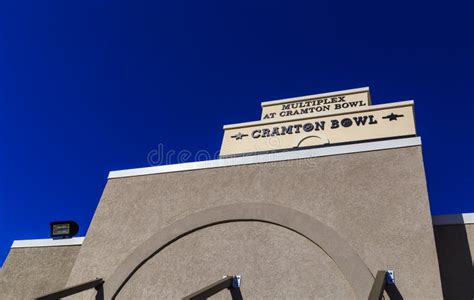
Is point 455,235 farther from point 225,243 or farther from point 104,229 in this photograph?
point 104,229

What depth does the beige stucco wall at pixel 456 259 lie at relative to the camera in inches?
290

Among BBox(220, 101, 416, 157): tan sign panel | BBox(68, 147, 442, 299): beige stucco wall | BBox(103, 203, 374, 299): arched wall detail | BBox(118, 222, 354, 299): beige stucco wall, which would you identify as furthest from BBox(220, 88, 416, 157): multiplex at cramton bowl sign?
BBox(118, 222, 354, 299): beige stucco wall

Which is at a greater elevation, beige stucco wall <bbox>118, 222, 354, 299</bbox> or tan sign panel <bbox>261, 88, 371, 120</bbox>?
tan sign panel <bbox>261, 88, 371, 120</bbox>

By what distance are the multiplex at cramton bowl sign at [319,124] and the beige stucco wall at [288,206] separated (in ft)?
28.9

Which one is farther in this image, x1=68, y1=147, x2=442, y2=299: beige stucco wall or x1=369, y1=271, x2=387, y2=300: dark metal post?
x1=68, y1=147, x2=442, y2=299: beige stucco wall

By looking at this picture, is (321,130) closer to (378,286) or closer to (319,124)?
(319,124)

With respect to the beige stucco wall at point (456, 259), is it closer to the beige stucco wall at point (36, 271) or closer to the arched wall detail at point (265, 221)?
the arched wall detail at point (265, 221)

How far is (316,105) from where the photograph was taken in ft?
64.2

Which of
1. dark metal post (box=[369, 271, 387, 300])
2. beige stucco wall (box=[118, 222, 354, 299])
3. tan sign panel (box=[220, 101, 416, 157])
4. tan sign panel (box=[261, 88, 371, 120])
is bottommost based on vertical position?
dark metal post (box=[369, 271, 387, 300])

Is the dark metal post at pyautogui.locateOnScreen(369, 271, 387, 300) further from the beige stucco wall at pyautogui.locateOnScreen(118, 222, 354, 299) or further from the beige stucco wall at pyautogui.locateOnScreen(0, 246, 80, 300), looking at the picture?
the beige stucco wall at pyautogui.locateOnScreen(0, 246, 80, 300)

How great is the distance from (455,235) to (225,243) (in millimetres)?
4927

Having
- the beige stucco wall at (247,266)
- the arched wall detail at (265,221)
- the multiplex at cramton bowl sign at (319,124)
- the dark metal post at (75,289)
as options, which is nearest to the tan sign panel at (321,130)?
the multiplex at cramton bowl sign at (319,124)

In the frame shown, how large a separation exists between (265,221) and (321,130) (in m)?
10.5

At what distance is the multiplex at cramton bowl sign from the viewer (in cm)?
1690
